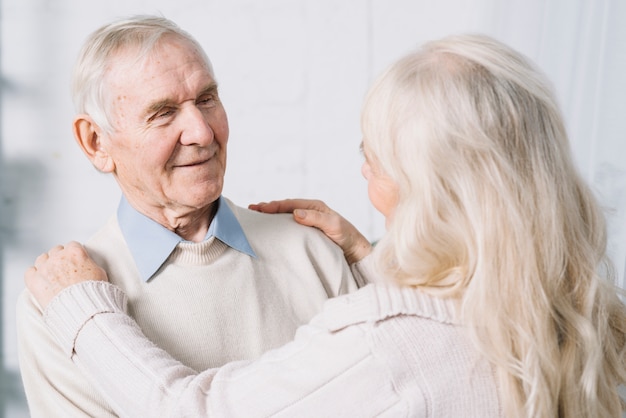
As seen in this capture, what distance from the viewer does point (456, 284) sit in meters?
1.17

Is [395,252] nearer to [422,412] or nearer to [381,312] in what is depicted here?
[381,312]

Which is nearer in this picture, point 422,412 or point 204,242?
point 422,412

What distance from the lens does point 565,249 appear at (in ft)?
3.89

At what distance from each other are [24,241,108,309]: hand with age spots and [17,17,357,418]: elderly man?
0.16ft

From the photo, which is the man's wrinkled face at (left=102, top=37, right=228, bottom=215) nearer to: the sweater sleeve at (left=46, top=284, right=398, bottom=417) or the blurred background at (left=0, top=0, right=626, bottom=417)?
the sweater sleeve at (left=46, top=284, right=398, bottom=417)

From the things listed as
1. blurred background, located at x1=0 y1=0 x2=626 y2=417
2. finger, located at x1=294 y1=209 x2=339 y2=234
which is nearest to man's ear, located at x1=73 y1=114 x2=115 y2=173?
finger, located at x1=294 y1=209 x2=339 y2=234

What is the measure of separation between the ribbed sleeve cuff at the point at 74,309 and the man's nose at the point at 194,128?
0.32m

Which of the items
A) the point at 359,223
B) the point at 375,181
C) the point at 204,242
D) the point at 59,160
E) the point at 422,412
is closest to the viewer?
the point at 422,412

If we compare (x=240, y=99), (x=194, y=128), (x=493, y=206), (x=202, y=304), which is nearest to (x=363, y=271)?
(x=202, y=304)

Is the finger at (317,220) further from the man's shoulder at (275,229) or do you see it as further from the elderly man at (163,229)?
the elderly man at (163,229)

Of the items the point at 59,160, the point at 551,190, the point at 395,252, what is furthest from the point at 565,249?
the point at 59,160

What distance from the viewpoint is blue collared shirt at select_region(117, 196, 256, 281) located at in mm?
1443

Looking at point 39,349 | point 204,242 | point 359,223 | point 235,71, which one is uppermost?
point 235,71

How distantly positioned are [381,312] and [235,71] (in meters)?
1.70
